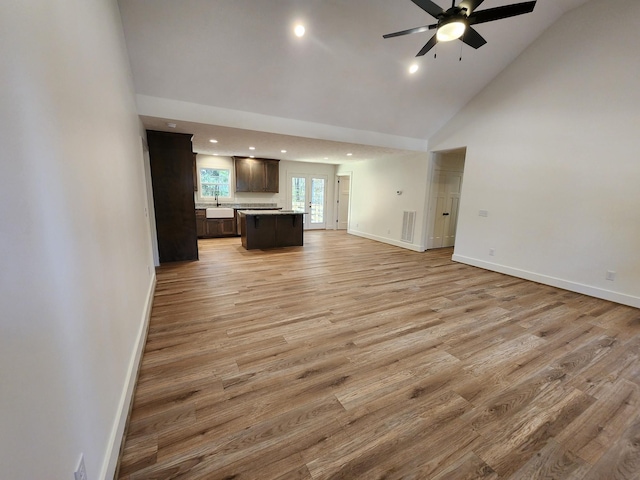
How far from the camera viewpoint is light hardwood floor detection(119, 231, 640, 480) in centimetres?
141

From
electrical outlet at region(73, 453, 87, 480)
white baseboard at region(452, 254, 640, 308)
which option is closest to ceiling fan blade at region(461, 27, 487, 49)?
white baseboard at region(452, 254, 640, 308)

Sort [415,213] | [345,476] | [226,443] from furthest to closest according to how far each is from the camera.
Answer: [415,213] → [226,443] → [345,476]

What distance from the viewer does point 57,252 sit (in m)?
0.92

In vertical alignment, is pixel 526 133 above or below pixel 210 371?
above

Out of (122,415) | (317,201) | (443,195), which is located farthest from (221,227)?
(122,415)

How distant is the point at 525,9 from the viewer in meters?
2.27

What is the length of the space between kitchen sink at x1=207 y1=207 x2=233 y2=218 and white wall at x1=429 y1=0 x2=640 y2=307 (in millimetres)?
6278

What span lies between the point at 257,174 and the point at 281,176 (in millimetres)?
895

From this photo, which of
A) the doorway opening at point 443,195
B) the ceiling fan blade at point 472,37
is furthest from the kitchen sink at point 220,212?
the ceiling fan blade at point 472,37

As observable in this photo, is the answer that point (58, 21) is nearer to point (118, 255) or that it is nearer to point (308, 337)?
point (118, 255)

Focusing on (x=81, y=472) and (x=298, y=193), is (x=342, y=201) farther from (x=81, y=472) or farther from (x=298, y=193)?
(x=81, y=472)

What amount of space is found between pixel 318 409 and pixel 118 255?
1704mm

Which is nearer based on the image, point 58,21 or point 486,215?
point 58,21

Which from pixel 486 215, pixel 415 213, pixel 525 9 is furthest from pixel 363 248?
pixel 525 9
